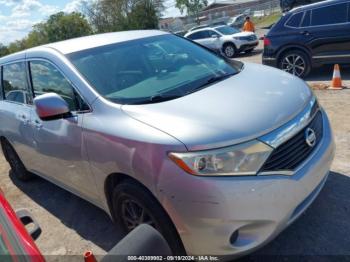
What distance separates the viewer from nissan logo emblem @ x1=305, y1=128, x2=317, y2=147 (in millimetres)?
2637

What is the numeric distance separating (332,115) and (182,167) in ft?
13.2

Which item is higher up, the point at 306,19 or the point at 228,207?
the point at 306,19

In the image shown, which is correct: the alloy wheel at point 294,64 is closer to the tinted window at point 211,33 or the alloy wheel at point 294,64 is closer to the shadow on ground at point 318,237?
the shadow on ground at point 318,237

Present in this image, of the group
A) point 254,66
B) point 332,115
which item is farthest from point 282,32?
point 254,66

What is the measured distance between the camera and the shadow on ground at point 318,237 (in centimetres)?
274

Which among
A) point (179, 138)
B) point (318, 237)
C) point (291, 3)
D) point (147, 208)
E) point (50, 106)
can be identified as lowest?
point (318, 237)

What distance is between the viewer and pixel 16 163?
4.95m

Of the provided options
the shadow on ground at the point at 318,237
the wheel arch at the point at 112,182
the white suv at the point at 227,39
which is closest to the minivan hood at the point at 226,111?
the wheel arch at the point at 112,182

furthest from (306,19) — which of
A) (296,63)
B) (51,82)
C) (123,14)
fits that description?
(123,14)

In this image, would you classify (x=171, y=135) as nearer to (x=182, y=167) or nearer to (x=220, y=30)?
(x=182, y=167)

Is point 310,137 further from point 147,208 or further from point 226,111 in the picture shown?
point 147,208

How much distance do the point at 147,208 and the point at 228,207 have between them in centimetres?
62

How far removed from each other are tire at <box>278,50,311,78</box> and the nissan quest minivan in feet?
17.4

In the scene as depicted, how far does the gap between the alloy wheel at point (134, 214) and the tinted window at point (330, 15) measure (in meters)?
7.09
